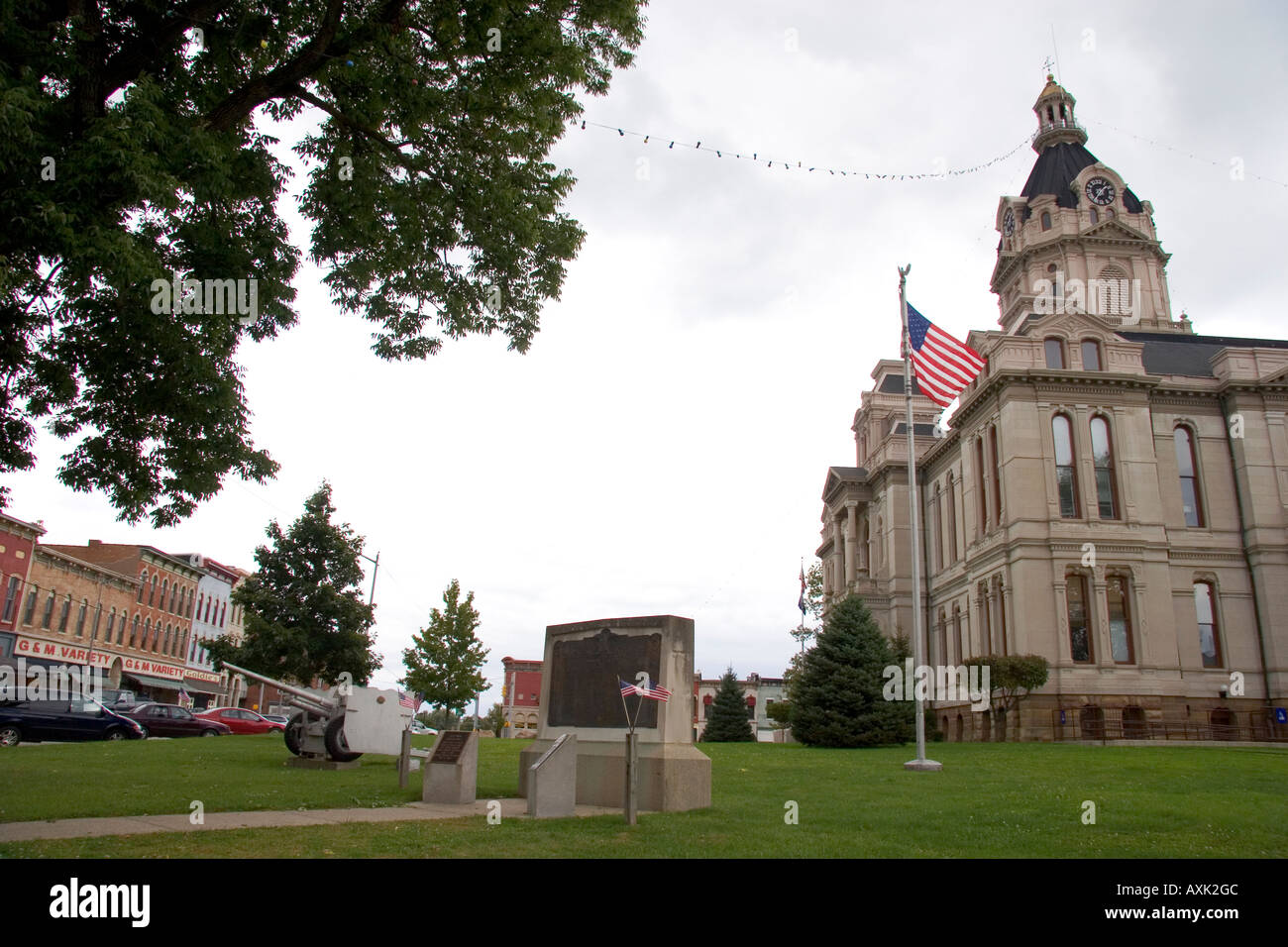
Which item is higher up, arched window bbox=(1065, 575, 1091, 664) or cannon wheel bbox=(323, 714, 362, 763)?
arched window bbox=(1065, 575, 1091, 664)

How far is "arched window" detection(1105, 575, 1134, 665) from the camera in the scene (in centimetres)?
3412

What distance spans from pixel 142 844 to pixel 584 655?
7.01 metres

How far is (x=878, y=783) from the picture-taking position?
15.4m

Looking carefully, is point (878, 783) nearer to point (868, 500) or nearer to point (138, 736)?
point (138, 736)

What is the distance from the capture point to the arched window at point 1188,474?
3694 cm

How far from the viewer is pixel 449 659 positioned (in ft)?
142

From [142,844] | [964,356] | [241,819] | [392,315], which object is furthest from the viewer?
[964,356]

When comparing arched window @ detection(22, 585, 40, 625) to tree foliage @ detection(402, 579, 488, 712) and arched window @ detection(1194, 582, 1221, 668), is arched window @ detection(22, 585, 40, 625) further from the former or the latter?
arched window @ detection(1194, 582, 1221, 668)

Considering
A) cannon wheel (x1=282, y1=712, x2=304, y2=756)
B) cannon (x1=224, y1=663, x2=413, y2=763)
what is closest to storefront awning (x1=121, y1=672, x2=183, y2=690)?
cannon wheel (x1=282, y1=712, x2=304, y2=756)

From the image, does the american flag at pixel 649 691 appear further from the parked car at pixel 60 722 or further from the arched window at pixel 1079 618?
the arched window at pixel 1079 618

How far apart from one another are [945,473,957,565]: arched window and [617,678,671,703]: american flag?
1371 inches

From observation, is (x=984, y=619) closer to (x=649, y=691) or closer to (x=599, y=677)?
(x=599, y=677)

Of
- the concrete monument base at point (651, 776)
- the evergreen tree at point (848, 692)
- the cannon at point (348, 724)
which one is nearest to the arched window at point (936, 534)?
the evergreen tree at point (848, 692)
